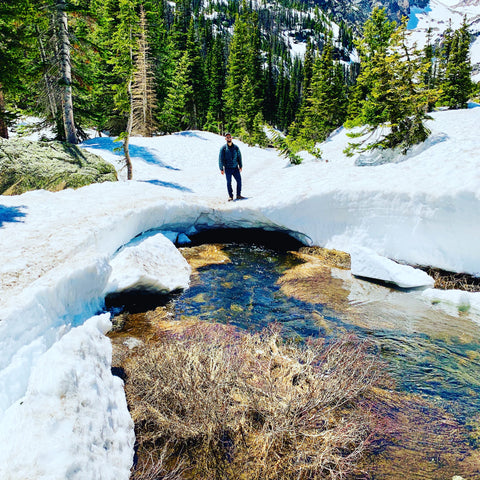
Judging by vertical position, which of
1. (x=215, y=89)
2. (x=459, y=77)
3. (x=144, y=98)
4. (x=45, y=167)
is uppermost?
(x=215, y=89)

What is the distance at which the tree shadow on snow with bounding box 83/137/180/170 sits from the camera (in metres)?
20.4

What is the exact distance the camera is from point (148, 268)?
6559 mm

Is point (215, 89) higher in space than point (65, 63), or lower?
higher

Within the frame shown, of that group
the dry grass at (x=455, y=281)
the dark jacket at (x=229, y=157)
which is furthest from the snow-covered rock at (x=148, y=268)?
the dry grass at (x=455, y=281)

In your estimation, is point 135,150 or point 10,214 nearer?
point 10,214

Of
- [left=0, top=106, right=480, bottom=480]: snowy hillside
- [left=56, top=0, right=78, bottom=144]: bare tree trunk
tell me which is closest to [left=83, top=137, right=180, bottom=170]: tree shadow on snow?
[left=56, top=0, right=78, bottom=144]: bare tree trunk

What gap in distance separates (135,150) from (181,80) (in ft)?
49.5

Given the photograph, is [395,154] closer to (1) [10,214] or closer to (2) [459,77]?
(1) [10,214]

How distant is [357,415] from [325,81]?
36.3 metres

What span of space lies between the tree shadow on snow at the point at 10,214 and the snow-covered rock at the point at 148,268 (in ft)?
6.88

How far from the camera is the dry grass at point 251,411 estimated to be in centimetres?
282

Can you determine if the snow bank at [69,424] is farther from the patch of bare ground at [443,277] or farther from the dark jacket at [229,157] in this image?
the dark jacket at [229,157]

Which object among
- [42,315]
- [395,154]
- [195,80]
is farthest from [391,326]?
[195,80]

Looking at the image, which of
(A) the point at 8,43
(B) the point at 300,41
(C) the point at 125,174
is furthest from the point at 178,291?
(B) the point at 300,41
